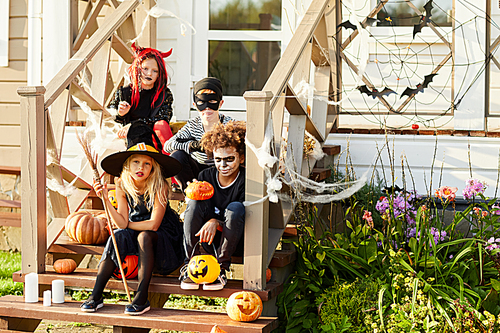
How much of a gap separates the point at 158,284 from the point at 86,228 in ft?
2.11

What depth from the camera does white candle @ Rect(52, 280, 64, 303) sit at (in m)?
2.79

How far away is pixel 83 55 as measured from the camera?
3424mm

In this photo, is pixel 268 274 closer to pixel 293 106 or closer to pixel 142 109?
pixel 293 106

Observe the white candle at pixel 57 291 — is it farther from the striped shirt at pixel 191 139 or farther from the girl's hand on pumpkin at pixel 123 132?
the girl's hand on pumpkin at pixel 123 132

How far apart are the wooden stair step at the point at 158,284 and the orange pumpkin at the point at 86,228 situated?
0.19 m

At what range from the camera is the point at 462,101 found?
439 centimetres

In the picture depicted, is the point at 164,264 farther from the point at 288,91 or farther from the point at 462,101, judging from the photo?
the point at 462,101

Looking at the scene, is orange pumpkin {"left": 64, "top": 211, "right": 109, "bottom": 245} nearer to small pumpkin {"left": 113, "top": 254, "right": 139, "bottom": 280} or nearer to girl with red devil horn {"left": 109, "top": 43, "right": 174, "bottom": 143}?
small pumpkin {"left": 113, "top": 254, "right": 139, "bottom": 280}

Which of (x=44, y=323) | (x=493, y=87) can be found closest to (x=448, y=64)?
(x=493, y=87)

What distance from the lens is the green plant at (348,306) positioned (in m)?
2.82

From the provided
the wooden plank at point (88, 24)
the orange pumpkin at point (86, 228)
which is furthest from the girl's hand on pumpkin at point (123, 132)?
the wooden plank at point (88, 24)

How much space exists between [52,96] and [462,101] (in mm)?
3278

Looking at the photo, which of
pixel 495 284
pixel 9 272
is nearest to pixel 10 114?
pixel 9 272

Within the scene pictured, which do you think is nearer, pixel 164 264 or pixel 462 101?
pixel 164 264
